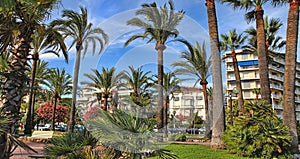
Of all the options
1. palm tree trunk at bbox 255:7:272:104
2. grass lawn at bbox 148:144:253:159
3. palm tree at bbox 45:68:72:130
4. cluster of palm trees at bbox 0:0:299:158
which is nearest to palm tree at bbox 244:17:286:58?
cluster of palm trees at bbox 0:0:299:158

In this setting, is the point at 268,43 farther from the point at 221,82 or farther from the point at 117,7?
the point at 117,7

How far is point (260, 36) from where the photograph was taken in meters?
14.3

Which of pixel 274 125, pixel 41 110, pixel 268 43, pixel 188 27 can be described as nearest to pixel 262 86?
pixel 274 125

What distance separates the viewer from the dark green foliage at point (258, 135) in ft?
33.0

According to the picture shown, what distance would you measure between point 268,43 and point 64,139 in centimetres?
2242

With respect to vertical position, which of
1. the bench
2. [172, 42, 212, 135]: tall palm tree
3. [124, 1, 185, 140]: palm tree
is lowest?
the bench

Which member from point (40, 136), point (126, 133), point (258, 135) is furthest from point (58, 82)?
point (126, 133)

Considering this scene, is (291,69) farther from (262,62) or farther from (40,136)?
(40,136)

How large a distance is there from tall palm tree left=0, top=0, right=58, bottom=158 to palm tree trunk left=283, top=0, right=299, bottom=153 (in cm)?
1054

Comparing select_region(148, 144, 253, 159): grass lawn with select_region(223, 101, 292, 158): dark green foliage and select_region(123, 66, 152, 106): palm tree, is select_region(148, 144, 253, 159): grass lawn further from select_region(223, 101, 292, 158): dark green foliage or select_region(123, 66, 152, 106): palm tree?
select_region(123, 66, 152, 106): palm tree

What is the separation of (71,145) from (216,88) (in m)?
9.05

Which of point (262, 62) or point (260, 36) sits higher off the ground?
point (260, 36)

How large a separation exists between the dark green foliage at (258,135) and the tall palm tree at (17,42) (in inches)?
333

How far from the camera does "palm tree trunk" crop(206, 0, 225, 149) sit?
12211 mm
